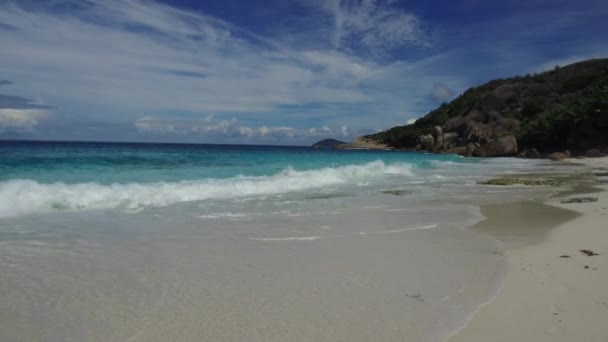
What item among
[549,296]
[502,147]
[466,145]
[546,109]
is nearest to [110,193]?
[549,296]

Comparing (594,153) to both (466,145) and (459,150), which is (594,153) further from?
(459,150)

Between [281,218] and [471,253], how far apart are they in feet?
13.8

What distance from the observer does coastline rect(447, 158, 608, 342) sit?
Result: 11.1 ft

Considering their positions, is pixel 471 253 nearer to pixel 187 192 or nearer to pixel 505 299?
pixel 505 299

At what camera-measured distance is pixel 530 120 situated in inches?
2301

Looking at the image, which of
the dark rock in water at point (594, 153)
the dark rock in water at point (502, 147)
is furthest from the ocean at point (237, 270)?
the dark rock in water at point (502, 147)

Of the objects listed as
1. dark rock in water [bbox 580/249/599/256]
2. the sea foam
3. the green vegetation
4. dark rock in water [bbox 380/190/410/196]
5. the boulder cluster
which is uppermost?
the green vegetation

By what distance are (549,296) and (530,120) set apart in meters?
62.1

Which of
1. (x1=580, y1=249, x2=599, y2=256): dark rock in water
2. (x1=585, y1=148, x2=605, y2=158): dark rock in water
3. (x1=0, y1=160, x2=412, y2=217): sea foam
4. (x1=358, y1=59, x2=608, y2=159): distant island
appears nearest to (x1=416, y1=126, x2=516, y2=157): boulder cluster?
(x1=358, y1=59, x2=608, y2=159): distant island

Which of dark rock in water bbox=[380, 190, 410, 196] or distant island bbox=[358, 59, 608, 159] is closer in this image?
dark rock in water bbox=[380, 190, 410, 196]

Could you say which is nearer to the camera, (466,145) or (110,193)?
(110,193)

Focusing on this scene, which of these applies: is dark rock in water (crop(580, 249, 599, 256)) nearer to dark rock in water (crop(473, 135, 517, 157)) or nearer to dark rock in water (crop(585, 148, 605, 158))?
dark rock in water (crop(585, 148, 605, 158))

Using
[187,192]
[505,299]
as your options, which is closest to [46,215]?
[187,192]

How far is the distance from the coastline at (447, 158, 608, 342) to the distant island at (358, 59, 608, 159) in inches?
1642
